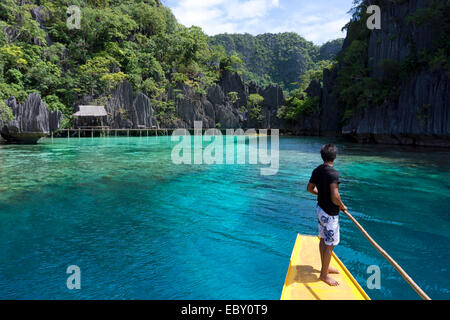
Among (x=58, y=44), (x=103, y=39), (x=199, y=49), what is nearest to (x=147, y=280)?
(x=58, y=44)

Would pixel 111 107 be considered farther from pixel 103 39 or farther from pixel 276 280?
pixel 276 280

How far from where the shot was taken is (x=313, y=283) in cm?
353

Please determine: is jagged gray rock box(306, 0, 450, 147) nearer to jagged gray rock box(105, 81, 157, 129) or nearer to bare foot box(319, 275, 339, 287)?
bare foot box(319, 275, 339, 287)

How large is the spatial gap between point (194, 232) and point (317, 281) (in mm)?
2952

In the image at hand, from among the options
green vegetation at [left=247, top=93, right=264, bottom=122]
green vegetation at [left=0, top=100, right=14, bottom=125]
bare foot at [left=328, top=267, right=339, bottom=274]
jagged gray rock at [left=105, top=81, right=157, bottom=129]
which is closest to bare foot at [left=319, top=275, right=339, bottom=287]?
bare foot at [left=328, top=267, right=339, bottom=274]

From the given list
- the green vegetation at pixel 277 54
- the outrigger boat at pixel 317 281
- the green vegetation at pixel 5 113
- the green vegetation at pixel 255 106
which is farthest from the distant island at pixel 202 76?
the green vegetation at pixel 277 54

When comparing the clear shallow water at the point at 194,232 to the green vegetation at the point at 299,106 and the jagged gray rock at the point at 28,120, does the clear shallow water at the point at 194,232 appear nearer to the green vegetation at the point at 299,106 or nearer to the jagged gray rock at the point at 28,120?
the jagged gray rock at the point at 28,120

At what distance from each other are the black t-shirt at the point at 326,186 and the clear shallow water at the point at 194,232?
1.34 metres

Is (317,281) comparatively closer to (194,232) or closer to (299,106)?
(194,232)

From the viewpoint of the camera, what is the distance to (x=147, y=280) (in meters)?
4.15

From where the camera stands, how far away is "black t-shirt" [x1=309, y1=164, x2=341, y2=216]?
11.2 ft

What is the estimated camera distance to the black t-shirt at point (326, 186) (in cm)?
342
